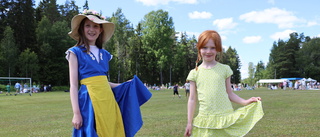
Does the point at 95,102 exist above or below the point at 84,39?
below

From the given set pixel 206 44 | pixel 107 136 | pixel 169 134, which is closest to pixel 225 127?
pixel 206 44

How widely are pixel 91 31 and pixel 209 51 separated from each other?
1.38 m

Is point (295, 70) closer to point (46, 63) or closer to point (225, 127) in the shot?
point (46, 63)

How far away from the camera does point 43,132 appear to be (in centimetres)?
761

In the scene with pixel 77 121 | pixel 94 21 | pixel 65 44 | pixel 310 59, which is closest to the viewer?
pixel 77 121

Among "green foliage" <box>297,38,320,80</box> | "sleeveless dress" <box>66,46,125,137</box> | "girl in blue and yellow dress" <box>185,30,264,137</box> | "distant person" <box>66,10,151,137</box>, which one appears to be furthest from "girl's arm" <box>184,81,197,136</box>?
"green foliage" <box>297,38,320,80</box>

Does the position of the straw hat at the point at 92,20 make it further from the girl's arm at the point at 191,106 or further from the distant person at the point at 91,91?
the girl's arm at the point at 191,106

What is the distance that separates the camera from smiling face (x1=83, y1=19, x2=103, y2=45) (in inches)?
127

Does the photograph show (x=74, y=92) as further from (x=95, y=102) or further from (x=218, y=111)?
(x=218, y=111)

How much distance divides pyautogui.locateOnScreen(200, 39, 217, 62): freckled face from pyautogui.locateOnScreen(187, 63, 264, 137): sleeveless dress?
0.43 feet

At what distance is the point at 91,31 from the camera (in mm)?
3229

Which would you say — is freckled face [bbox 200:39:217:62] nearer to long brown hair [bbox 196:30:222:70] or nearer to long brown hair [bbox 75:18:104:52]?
long brown hair [bbox 196:30:222:70]

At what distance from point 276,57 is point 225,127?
101323 millimetres

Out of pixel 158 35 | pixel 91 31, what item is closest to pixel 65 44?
pixel 158 35
